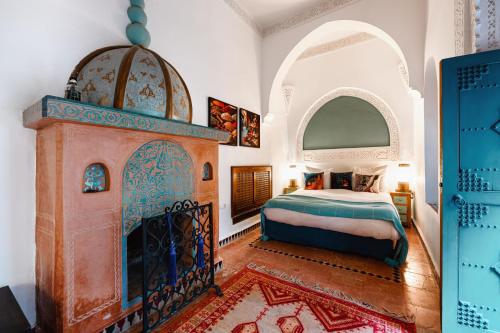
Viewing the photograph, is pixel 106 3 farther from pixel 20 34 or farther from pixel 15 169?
pixel 15 169

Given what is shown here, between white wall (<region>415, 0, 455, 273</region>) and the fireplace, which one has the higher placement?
white wall (<region>415, 0, 455, 273</region>)

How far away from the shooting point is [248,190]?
3869 mm

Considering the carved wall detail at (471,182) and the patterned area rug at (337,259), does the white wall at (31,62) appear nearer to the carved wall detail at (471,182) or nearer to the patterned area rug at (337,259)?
the patterned area rug at (337,259)

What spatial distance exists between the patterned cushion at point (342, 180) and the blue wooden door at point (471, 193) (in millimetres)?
3129

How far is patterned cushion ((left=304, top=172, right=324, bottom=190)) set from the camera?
480cm

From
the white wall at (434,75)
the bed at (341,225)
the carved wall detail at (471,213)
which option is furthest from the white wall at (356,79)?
the carved wall detail at (471,213)

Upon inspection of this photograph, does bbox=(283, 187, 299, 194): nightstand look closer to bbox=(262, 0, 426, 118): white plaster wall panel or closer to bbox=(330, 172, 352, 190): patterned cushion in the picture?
bbox=(330, 172, 352, 190): patterned cushion

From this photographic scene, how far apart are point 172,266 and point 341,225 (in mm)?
2209

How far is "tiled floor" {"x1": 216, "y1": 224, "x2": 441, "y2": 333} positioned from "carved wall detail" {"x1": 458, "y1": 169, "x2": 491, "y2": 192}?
3.64 ft

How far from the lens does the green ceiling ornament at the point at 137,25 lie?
204 cm

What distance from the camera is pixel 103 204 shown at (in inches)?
59.5

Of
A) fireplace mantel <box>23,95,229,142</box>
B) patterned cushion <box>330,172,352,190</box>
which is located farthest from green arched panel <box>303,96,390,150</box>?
fireplace mantel <box>23,95,229,142</box>

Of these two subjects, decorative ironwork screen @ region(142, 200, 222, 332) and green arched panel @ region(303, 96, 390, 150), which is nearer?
decorative ironwork screen @ region(142, 200, 222, 332)

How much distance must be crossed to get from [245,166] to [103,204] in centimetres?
249
